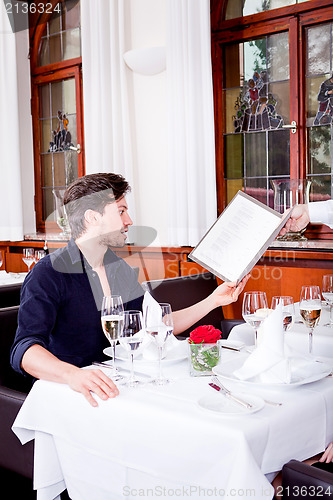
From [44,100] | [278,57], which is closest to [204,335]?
[278,57]

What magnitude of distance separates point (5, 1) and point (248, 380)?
5.60m

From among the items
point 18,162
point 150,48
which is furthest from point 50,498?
point 18,162

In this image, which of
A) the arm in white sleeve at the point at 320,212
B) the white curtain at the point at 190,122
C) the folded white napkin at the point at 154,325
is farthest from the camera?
the white curtain at the point at 190,122

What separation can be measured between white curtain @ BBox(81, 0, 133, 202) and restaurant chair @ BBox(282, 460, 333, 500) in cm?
374

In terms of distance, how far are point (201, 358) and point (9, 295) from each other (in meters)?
1.75

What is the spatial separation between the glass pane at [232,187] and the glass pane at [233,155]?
0.05 metres

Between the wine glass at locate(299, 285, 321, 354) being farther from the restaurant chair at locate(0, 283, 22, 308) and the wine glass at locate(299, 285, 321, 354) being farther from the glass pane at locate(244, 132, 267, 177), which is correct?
the glass pane at locate(244, 132, 267, 177)

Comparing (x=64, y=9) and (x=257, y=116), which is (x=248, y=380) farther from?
(x=64, y=9)

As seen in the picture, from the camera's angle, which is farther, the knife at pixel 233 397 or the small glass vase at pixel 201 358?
the small glass vase at pixel 201 358

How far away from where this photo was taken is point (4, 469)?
1977mm

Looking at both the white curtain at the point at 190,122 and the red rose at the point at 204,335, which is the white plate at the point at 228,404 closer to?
the red rose at the point at 204,335

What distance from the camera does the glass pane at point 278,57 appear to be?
13.5 ft

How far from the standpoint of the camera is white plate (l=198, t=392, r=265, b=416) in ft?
4.27

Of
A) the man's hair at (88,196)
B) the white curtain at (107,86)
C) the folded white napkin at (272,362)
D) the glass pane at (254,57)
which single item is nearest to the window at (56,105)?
the white curtain at (107,86)
